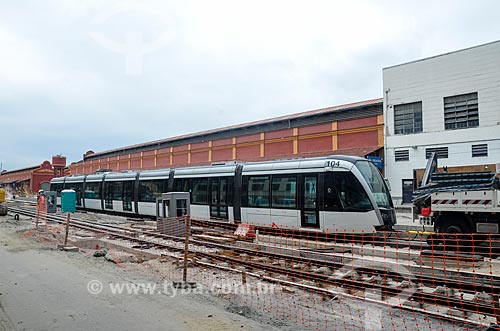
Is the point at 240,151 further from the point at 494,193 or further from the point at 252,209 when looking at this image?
the point at 494,193

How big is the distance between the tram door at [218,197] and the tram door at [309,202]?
4.01 metres

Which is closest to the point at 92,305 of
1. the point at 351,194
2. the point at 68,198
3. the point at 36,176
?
the point at 351,194

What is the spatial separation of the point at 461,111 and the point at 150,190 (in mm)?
19434

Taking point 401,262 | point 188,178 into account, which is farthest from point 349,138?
point 401,262

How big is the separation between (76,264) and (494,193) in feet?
35.8

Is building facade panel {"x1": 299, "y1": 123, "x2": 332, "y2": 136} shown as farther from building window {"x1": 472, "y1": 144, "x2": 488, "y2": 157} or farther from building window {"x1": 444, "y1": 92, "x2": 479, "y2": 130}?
building window {"x1": 472, "y1": 144, "x2": 488, "y2": 157}

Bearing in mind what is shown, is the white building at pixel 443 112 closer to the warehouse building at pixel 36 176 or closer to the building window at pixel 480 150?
the building window at pixel 480 150

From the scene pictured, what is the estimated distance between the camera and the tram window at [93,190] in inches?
1015

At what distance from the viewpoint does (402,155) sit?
26250 millimetres

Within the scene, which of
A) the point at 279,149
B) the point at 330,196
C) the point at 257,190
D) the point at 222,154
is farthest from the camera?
the point at 222,154

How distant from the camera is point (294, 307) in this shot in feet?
20.6

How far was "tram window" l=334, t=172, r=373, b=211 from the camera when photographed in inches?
472

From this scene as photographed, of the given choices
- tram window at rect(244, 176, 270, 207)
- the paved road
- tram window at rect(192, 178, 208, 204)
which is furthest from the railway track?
tram window at rect(192, 178, 208, 204)

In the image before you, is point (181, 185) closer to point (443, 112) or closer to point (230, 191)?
point (230, 191)
